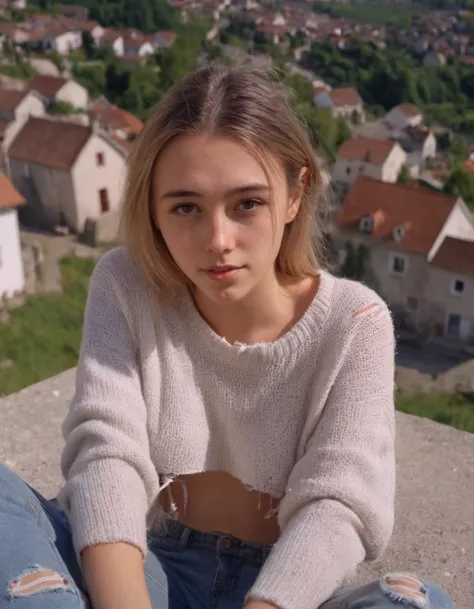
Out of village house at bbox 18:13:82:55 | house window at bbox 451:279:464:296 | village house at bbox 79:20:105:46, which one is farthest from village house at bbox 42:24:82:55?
A: house window at bbox 451:279:464:296

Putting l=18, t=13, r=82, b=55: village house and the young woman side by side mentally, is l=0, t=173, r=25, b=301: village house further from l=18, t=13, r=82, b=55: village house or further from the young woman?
l=18, t=13, r=82, b=55: village house

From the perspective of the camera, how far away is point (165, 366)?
1.13 m

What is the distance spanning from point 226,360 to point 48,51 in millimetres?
29683

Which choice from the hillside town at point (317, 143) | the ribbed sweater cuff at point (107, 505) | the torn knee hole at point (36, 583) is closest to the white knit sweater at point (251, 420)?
the ribbed sweater cuff at point (107, 505)

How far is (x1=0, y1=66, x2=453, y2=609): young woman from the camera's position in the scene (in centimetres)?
95

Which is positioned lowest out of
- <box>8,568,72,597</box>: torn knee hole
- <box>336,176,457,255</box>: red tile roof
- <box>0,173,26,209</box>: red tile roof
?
<box>336,176,457,255</box>: red tile roof

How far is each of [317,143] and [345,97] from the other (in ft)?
75.3

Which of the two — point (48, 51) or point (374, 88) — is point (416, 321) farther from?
point (48, 51)

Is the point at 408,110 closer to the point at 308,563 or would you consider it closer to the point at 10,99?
the point at 10,99

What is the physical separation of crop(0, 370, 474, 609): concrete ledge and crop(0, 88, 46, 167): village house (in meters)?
12.8

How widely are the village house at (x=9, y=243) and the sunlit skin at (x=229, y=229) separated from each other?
330 inches

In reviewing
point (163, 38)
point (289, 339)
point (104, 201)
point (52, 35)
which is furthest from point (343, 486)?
point (163, 38)

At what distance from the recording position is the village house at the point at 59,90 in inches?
811

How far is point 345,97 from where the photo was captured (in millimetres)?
23203
